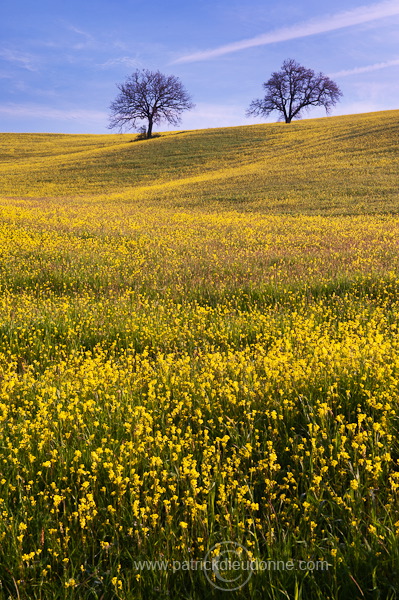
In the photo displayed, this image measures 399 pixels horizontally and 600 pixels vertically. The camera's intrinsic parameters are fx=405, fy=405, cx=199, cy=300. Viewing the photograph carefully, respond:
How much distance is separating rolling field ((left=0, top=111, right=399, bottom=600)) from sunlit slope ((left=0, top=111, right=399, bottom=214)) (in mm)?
10734

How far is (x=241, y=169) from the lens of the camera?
38188mm

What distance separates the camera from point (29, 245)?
433 inches

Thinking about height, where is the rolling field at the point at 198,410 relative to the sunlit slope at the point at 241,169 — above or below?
below

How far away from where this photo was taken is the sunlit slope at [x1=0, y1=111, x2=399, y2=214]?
997 inches

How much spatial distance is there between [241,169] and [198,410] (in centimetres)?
3778

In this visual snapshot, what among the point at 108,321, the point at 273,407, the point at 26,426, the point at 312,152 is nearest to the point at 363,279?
the point at 108,321

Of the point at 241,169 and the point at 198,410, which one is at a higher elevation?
the point at 241,169

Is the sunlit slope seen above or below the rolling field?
above

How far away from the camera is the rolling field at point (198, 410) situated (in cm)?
196

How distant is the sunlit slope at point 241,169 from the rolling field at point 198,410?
423 inches

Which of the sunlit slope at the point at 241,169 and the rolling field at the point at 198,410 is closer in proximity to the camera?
the rolling field at the point at 198,410

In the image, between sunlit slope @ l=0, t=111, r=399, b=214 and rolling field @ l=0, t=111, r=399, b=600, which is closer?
rolling field @ l=0, t=111, r=399, b=600

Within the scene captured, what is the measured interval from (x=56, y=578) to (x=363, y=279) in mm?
7358

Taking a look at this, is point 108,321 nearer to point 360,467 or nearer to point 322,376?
point 322,376
